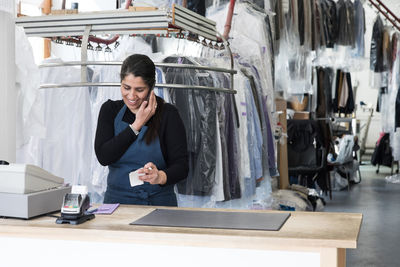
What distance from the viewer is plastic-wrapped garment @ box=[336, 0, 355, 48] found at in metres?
8.10

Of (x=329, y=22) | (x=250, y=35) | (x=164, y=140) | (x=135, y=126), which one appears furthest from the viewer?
(x=329, y=22)

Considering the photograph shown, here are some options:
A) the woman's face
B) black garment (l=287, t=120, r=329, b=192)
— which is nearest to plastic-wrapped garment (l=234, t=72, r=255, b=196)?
the woman's face

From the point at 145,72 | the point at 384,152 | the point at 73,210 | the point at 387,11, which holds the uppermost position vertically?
the point at 387,11

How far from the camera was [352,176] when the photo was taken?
36.1 ft

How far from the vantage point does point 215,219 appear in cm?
222

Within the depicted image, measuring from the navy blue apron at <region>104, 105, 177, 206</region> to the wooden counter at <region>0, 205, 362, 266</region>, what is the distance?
56 cm

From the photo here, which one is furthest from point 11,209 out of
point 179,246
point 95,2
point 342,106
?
point 342,106

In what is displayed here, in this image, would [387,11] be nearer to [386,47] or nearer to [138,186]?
[386,47]

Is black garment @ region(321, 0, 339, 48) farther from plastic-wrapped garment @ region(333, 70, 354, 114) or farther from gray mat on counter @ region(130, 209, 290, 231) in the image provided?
gray mat on counter @ region(130, 209, 290, 231)

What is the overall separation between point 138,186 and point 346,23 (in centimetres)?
609

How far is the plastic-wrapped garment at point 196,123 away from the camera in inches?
144

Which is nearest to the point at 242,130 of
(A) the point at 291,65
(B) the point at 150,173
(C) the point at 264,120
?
(C) the point at 264,120

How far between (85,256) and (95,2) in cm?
363

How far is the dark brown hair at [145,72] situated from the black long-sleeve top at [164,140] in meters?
→ 0.03
